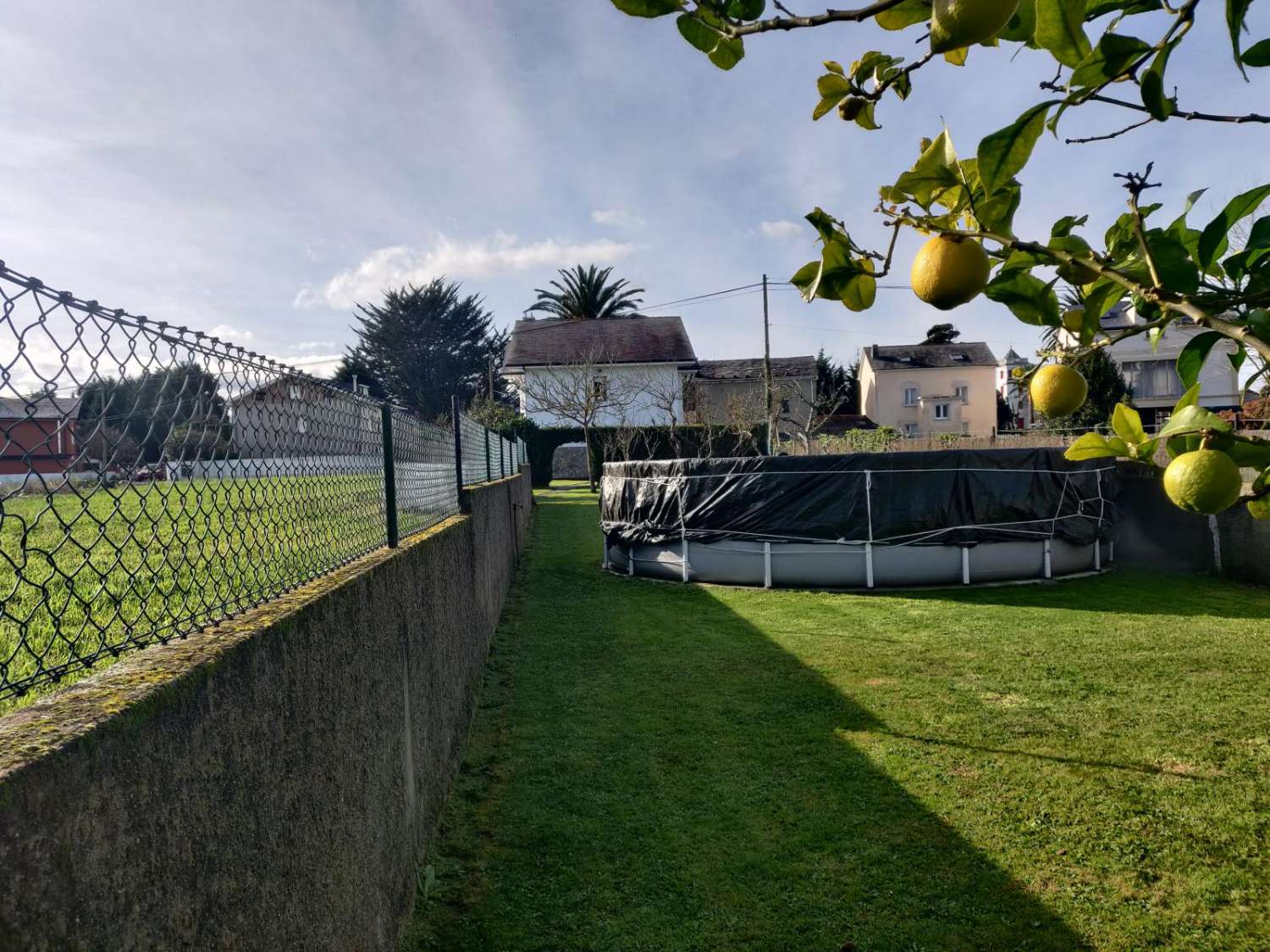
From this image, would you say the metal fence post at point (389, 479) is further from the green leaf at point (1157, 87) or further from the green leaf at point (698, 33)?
the green leaf at point (1157, 87)

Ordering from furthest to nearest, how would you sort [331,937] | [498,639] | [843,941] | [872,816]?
1. [498,639]
2. [872,816]
3. [843,941]
4. [331,937]

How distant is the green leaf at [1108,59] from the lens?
953 mm

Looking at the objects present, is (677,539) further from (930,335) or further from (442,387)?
(930,335)

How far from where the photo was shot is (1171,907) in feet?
9.41

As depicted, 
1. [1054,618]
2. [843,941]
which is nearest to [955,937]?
[843,941]

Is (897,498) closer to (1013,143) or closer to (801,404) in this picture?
(1013,143)

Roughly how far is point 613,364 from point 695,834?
3105cm

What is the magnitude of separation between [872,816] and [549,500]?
65.5 feet

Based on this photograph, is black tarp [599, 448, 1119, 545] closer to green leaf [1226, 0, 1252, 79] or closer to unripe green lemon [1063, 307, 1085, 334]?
unripe green lemon [1063, 307, 1085, 334]

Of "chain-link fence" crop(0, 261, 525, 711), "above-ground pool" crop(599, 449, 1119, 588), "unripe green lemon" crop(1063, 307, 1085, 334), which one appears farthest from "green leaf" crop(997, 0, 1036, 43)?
"above-ground pool" crop(599, 449, 1119, 588)

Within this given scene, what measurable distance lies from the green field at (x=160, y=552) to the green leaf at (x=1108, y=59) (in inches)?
60.1

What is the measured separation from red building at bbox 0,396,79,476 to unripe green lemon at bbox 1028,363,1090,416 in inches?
60.8

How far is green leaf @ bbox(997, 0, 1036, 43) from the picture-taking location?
1.17 metres

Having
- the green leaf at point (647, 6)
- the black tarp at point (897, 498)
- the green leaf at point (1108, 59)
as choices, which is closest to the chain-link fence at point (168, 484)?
the green leaf at point (647, 6)
